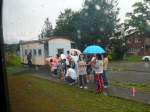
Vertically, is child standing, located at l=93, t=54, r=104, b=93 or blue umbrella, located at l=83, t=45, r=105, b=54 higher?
blue umbrella, located at l=83, t=45, r=105, b=54

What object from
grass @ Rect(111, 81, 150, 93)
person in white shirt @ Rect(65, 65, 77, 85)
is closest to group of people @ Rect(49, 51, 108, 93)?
person in white shirt @ Rect(65, 65, 77, 85)

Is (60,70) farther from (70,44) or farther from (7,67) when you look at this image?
(7,67)

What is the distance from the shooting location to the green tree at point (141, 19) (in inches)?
69.3

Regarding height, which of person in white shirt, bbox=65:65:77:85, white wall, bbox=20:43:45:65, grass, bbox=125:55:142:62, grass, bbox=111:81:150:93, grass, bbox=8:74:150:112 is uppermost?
white wall, bbox=20:43:45:65

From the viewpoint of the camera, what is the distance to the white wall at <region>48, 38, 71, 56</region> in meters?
1.73

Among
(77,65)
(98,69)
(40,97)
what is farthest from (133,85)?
(40,97)

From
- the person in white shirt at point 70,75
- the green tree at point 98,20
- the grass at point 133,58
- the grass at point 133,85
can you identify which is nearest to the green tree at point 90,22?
the green tree at point 98,20

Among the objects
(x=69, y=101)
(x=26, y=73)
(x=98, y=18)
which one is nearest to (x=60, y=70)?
(x=69, y=101)

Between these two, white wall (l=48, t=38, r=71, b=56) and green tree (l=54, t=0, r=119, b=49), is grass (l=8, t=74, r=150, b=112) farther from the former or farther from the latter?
green tree (l=54, t=0, r=119, b=49)

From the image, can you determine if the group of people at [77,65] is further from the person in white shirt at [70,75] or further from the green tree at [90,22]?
the green tree at [90,22]

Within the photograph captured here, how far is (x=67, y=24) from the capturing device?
1.72 meters

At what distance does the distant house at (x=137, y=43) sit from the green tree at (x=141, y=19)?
0.04 meters

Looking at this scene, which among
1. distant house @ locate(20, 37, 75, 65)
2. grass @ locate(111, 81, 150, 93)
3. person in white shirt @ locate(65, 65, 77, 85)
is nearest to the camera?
A: distant house @ locate(20, 37, 75, 65)

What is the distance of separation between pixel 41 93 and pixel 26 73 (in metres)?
0.15
